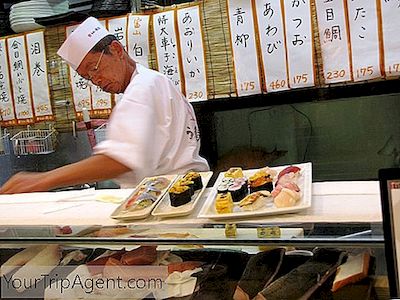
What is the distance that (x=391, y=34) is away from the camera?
221 centimetres

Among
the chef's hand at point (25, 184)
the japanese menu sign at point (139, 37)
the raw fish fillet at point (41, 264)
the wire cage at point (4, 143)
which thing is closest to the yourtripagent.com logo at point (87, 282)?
the raw fish fillet at point (41, 264)

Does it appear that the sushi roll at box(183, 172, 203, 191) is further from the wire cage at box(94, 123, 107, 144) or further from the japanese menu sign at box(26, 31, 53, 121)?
the japanese menu sign at box(26, 31, 53, 121)

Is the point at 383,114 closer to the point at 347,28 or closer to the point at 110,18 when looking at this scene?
the point at 347,28

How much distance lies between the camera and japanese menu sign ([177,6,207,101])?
258 cm

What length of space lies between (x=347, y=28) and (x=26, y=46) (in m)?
1.72

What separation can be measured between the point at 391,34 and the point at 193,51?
2.90 feet

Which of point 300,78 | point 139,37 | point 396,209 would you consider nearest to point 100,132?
point 139,37

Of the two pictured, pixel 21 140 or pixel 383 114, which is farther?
pixel 21 140

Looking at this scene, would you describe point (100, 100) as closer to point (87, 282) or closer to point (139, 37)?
point (139, 37)

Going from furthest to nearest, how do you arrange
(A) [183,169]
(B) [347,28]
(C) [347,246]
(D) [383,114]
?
(D) [383,114]
(B) [347,28]
(A) [183,169]
(C) [347,246]

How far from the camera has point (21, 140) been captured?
3158 millimetres

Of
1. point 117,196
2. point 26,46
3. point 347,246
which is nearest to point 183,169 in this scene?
point 117,196

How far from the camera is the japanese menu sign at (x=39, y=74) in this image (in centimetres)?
300

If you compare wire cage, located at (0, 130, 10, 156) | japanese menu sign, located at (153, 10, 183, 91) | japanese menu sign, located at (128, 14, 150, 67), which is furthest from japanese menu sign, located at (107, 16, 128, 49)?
wire cage, located at (0, 130, 10, 156)
